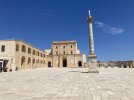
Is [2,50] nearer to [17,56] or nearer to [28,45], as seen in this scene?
[17,56]

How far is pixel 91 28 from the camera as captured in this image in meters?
19.9

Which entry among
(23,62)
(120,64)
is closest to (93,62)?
(23,62)

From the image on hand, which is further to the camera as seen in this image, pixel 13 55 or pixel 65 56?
pixel 65 56

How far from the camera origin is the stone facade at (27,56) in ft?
100.0

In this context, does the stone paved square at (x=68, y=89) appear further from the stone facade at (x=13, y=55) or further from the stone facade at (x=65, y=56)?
the stone facade at (x=65, y=56)

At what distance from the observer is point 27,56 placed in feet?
126

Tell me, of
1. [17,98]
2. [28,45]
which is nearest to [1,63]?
[28,45]

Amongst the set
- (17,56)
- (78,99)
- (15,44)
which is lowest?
(78,99)

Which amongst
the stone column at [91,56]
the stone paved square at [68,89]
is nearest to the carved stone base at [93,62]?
the stone column at [91,56]

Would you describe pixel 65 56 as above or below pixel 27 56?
above

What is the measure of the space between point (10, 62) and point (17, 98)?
2582 centimetres

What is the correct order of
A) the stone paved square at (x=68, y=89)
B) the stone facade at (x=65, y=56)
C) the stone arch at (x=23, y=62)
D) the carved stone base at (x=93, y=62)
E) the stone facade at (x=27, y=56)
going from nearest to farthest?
the stone paved square at (x=68, y=89)
the carved stone base at (x=93, y=62)
the stone facade at (x=27, y=56)
the stone arch at (x=23, y=62)
the stone facade at (x=65, y=56)

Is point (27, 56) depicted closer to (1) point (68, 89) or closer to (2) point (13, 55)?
(2) point (13, 55)

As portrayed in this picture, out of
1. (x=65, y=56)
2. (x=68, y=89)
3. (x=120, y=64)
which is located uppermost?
(x=65, y=56)
